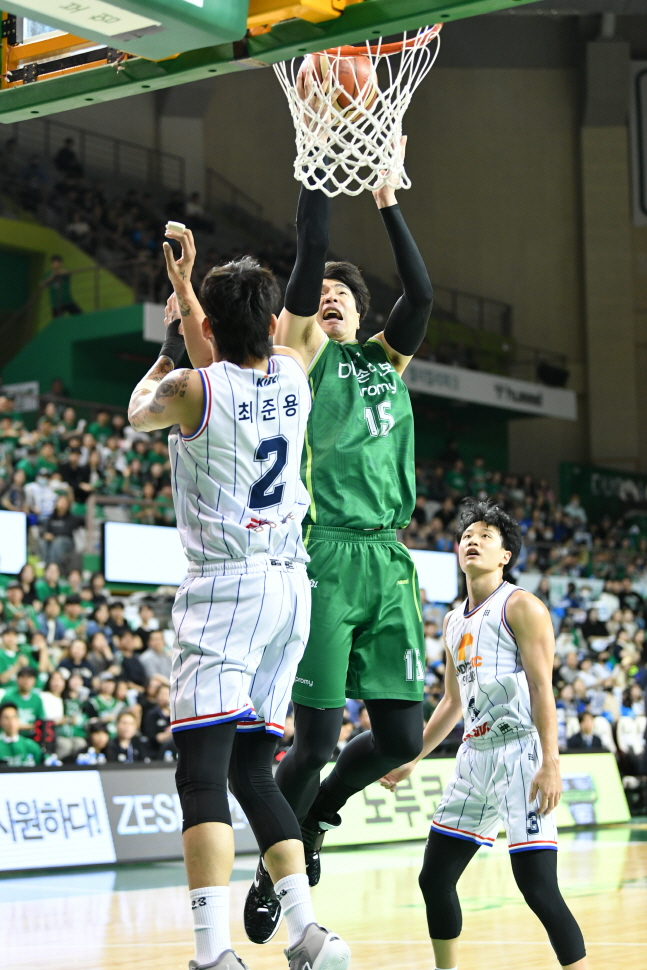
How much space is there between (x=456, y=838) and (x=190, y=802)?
5.10ft

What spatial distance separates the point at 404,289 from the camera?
479 centimetres

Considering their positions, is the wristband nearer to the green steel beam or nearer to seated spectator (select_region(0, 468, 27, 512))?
the green steel beam

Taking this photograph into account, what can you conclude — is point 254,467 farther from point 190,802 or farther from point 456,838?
point 456,838

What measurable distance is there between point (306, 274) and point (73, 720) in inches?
332

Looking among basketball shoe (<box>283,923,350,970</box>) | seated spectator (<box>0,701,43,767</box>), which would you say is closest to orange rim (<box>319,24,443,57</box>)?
basketball shoe (<box>283,923,350,970</box>)

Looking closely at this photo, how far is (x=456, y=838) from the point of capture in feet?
15.5

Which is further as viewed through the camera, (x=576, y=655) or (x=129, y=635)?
(x=576, y=655)

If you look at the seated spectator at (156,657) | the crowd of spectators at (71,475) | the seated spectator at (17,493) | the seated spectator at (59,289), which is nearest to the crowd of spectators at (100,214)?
the seated spectator at (59,289)

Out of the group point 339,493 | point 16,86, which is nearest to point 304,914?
point 339,493

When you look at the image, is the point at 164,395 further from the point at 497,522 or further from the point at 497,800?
the point at 497,800

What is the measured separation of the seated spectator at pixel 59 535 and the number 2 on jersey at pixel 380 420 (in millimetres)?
10571

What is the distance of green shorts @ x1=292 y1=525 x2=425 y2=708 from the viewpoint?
14.8ft

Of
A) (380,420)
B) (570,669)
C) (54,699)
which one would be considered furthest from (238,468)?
(570,669)

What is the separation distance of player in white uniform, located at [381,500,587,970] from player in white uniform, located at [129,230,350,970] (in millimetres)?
1215
